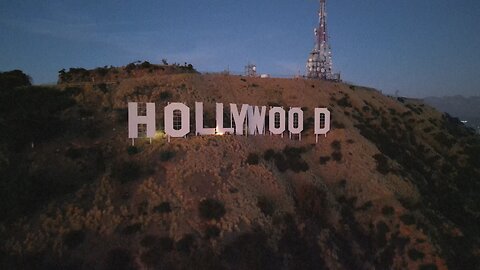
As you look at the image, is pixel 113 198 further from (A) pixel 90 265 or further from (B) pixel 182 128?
(B) pixel 182 128

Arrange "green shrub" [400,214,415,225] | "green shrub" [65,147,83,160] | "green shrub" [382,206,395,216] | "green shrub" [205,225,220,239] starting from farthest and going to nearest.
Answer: "green shrub" [382,206,395,216]
"green shrub" [400,214,415,225]
"green shrub" [65,147,83,160]
"green shrub" [205,225,220,239]

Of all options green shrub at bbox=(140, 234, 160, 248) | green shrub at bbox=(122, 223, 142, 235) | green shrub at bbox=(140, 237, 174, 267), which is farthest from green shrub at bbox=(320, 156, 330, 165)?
green shrub at bbox=(122, 223, 142, 235)

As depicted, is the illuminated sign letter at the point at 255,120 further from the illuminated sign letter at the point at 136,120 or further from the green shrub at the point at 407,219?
the green shrub at the point at 407,219

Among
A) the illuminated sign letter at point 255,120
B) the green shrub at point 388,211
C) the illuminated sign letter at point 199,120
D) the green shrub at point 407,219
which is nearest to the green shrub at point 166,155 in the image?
the illuminated sign letter at point 199,120

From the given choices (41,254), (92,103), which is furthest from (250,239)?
(92,103)

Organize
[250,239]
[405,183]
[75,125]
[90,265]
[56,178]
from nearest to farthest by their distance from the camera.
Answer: [90,265] → [250,239] → [56,178] → [75,125] → [405,183]


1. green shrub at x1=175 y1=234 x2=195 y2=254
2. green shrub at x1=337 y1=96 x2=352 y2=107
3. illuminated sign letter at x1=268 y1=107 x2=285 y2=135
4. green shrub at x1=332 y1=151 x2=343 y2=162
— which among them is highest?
green shrub at x1=337 y1=96 x2=352 y2=107

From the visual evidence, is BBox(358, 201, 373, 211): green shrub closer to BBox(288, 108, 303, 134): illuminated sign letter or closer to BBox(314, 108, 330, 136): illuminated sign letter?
BBox(314, 108, 330, 136): illuminated sign letter
